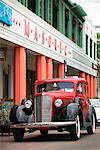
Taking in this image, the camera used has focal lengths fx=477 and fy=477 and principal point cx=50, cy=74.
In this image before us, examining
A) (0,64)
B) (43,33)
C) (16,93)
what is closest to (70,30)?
(43,33)

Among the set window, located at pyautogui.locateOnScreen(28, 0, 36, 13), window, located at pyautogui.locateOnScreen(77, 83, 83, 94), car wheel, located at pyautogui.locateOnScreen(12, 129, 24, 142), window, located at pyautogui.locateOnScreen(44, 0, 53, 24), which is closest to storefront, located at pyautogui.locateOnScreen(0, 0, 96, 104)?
window, located at pyautogui.locateOnScreen(44, 0, 53, 24)

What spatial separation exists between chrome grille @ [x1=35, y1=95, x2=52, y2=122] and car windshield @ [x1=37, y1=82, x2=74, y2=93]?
155 cm

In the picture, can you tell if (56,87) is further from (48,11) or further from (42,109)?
(48,11)

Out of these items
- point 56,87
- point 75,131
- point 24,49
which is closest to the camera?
point 75,131

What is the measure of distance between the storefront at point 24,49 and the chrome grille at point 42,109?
650cm

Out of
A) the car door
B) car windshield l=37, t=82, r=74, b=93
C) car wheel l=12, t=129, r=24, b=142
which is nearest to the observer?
car wheel l=12, t=129, r=24, b=142

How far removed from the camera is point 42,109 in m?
15.9

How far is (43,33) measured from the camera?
28.9 meters

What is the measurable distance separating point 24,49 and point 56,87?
8.31 meters

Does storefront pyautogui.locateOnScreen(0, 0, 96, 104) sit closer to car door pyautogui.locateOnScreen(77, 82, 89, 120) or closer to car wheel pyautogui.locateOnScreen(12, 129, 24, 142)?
car door pyautogui.locateOnScreen(77, 82, 89, 120)

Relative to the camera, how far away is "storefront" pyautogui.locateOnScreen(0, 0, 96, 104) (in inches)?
916

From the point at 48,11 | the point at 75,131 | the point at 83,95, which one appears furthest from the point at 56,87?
the point at 48,11

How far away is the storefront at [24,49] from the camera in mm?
23277

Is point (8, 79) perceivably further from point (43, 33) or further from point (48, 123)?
point (48, 123)
